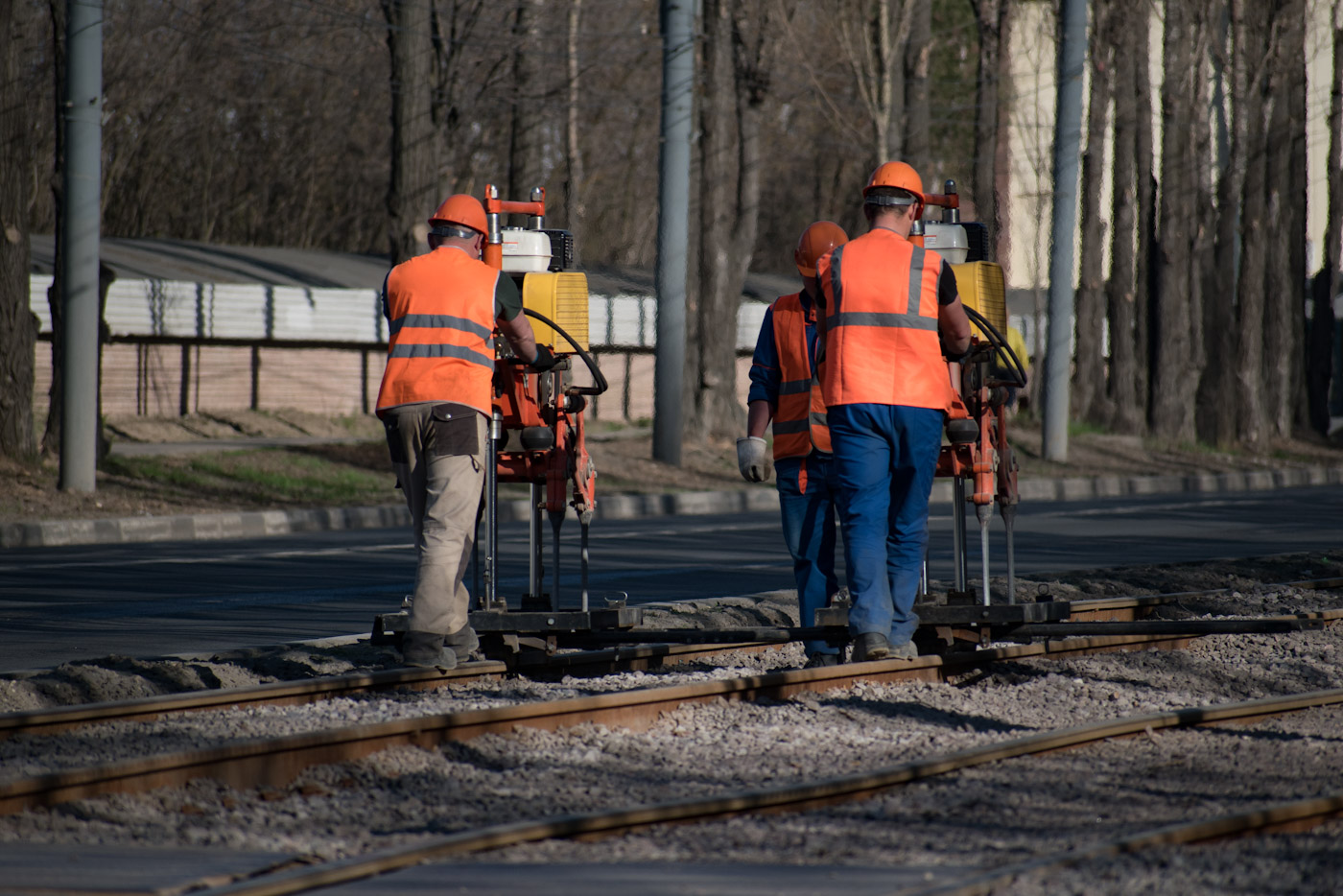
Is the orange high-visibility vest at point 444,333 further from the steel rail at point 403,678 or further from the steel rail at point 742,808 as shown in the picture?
the steel rail at point 742,808

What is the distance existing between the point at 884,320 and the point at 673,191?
14777 mm

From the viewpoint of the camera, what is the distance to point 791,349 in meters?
7.91

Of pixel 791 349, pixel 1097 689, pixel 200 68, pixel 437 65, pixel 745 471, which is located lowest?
pixel 1097 689

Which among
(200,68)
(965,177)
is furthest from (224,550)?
(965,177)

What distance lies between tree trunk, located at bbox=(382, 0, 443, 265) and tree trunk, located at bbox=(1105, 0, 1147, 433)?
15.0 metres

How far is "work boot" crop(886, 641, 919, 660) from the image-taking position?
7.42 metres

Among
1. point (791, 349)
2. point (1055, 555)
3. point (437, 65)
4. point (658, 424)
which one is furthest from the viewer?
point (437, 65)

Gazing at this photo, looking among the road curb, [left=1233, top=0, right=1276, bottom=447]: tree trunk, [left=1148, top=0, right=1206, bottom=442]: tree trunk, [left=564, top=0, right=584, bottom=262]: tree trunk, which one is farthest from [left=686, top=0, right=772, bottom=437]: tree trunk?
[left=1233, top=0, right=1276, bottom=447]: tree trunk

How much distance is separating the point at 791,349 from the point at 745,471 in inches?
23.5

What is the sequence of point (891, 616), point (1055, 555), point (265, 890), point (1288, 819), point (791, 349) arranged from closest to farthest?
1. point (265, 890)
2. point (1288, 819)
3. point (891, 616)
4. point (791, 349)
5. point (1055, 555)

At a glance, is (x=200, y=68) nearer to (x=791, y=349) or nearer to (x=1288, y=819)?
(x=791, y=349)

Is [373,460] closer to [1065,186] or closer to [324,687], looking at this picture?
[1065,186]

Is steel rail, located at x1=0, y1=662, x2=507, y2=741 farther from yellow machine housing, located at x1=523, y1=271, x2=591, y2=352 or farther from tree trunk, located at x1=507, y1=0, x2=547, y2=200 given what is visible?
tree trunk, located at x1=507, y1=0, x2=547, y2=200

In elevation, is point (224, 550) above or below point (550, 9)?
below
